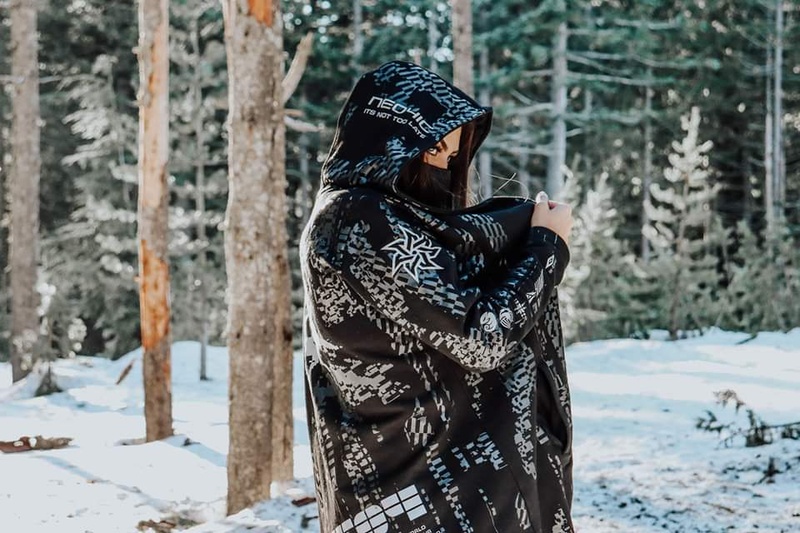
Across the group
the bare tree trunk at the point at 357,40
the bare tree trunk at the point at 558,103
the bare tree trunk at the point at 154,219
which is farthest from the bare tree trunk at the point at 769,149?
the bare tree trunk at the point at 154,219

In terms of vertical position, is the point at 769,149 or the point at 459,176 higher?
the point at 769,149

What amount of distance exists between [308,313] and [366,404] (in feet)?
0.91

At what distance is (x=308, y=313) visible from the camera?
5.85 ft

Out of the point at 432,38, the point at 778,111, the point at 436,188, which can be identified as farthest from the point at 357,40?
the point at 436,188

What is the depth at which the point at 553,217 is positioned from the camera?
5.87 feet

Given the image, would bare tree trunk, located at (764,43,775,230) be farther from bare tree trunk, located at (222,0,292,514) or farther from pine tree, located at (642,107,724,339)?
bare tree trunk, located at (222,0,292,514)

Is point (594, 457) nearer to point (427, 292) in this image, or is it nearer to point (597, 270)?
point (427, 292)

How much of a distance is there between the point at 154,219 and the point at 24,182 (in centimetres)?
566

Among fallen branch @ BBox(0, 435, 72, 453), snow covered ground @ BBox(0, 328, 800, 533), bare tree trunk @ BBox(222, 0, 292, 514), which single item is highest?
bare tree trunk @ BBox(222, 0, 292, 514)

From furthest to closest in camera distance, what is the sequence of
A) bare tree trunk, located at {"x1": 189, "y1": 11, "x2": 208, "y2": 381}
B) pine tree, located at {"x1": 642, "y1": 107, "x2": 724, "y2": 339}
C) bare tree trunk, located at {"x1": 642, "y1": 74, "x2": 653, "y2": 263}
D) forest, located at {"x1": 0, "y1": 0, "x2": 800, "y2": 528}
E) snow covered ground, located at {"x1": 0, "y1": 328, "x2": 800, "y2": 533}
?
bare tree trunk, located at {"x1": 642, "y1": 74, "x2": 653, "y2": 263} → pine tree, located at {"x1": 642, "y1": 107, "x2": 724, "y2": 339} → bare tree trunk, located at {"x1": 189, "y1": 11, "x2": 208, "y2": 381} → forest, located at {"x1": 0, "y1": 0, "x2": 800, "y2": 528} → snow covered ground, located at {"x1": 0, "y1": 328, "x2": 800, "y2": 533}

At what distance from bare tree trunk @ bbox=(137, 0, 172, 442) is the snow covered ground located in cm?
57

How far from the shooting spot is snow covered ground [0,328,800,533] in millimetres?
4355

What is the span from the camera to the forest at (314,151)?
26.1 feet

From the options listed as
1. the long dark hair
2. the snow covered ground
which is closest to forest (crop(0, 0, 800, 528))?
Result: the snow covered ground
